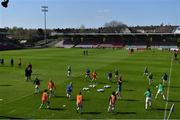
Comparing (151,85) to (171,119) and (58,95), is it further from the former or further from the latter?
(171,119)

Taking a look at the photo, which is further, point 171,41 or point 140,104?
point 171,41

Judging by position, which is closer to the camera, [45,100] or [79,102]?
[79,102]

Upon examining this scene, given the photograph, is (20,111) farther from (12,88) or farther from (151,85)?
(151,85)

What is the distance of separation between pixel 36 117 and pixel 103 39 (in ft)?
424

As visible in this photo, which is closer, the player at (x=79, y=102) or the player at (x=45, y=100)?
the player at (x=79, y=102)

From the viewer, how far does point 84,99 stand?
104ft

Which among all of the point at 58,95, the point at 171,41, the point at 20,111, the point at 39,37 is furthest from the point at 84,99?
the point at 39,37

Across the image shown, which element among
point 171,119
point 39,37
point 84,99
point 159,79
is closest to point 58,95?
Result: point 84,99

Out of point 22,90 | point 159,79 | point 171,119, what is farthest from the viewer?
point 159,79

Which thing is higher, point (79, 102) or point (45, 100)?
point (79, 102)

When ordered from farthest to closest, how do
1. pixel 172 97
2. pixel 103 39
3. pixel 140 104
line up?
pixel 103 39, pixel 172 97, pixel 140 104

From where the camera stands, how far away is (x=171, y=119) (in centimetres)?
2491

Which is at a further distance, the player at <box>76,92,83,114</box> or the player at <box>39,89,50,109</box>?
the player at <box>39,89,50,109</box>

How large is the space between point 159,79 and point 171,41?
97.5 m
